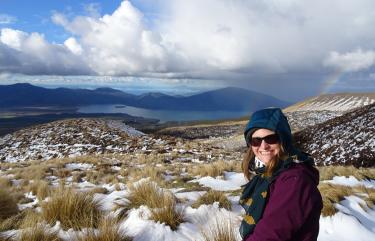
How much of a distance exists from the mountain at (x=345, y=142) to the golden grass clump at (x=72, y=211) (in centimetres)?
1472

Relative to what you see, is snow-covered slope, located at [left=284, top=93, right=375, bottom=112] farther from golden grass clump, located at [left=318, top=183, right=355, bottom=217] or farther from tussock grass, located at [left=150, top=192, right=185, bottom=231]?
tussock grass, located at [left=150, top=192, right=185, bottom=231]

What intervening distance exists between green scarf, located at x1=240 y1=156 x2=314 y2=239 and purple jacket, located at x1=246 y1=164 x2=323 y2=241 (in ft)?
0.34

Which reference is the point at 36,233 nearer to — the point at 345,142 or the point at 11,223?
the point at 11,223

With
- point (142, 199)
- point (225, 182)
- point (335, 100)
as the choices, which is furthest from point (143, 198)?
point (335, 100)

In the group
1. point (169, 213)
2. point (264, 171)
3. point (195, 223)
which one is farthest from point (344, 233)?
point (264, 171)

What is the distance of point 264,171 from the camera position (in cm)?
312

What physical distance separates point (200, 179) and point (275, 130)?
8.48m

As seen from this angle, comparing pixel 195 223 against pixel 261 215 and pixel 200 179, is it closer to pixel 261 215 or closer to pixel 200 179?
pixel 261 215

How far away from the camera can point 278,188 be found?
108 inches

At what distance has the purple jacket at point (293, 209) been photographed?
8.50 ft

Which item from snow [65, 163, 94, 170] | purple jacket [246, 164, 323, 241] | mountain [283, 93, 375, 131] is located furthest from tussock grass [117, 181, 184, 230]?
mountain [283, 93, 375, 131]

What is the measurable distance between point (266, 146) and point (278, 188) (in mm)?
440

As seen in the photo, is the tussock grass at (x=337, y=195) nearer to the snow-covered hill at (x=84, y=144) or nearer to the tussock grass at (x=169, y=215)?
the tussock grass at (x=169, y=215)

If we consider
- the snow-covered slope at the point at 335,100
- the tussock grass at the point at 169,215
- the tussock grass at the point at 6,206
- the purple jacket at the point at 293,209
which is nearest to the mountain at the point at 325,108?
the snow-covered slope at the point at 335,100
